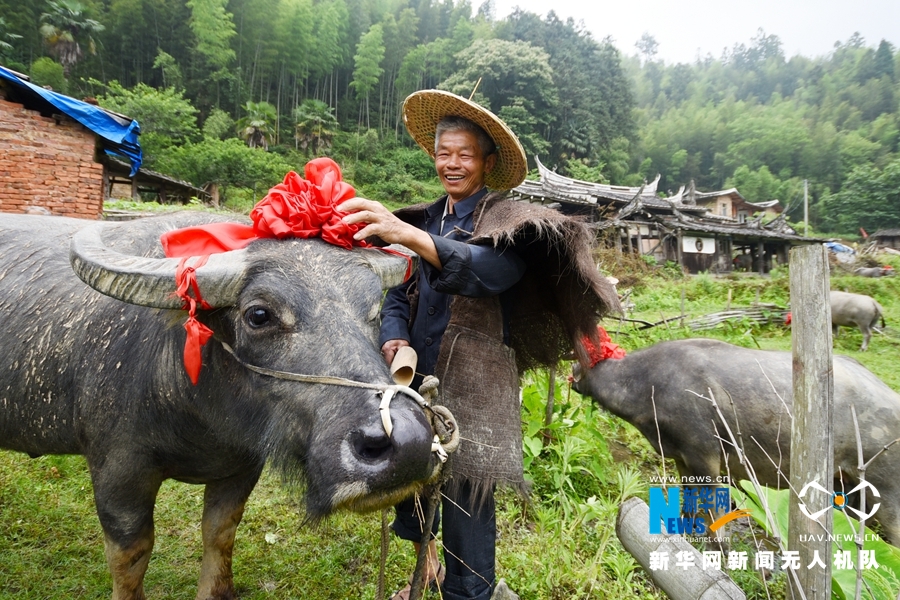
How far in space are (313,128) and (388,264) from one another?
131 ft

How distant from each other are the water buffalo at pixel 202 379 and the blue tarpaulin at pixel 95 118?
7.50 metres

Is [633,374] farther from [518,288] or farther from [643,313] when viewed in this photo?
[643,313]

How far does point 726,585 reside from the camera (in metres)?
1.65

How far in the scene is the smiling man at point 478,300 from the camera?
1691 mm

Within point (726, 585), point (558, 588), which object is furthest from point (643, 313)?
point (726, 585)

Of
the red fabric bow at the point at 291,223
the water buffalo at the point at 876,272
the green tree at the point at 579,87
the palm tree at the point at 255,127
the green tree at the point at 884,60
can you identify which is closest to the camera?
the red fabric bow at the point at 291,223

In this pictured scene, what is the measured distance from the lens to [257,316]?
5.43 feet

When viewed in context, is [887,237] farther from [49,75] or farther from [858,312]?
[49,75]

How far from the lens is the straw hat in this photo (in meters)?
2.08

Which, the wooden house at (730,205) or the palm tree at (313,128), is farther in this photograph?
the wooden house at (730,205)

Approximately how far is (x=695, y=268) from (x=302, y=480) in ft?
84.4

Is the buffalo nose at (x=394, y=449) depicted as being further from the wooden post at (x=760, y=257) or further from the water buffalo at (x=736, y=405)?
the wooden post at (x=760, y=257)

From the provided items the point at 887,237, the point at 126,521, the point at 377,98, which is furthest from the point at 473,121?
the point at 887,237

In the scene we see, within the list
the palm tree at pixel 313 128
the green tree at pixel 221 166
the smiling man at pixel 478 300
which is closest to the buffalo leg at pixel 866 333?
the smiling man at pixel 478 300
